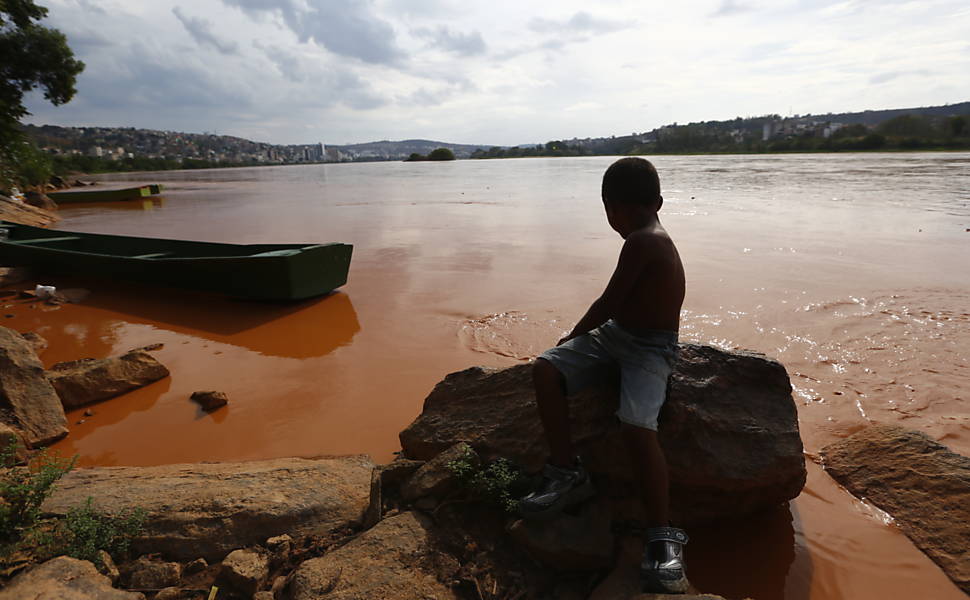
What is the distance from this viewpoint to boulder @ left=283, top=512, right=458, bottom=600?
2.34 metres

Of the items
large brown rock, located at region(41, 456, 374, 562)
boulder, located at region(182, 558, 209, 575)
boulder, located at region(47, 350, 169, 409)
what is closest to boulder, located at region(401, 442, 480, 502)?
large brown rock, located at region(41, 456, 374, 562)

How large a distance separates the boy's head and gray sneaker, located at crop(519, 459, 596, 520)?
1.49m

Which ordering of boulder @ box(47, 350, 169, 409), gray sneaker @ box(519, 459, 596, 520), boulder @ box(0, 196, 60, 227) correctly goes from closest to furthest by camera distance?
gray sneaker @ box(519, 459, 596, 520) → boulder @ box(47, 350, 169, 409) → boulder @ box(0, 196, 60, 227)

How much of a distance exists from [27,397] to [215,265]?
13.2 feet

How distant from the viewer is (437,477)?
9.81 feet

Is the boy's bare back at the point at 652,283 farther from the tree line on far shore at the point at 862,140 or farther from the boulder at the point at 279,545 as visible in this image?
the tree line on far shore at the point at 862,140

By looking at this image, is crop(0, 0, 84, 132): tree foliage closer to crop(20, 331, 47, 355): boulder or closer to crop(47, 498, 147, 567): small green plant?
crop(20, 331, 47, 355): boulder

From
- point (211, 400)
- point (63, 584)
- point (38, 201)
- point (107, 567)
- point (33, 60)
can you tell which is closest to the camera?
point (63, 584)

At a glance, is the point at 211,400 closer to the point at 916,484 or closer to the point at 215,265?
the point at 215,265

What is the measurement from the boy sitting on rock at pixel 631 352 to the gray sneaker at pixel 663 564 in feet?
0.07

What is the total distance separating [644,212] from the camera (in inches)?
104

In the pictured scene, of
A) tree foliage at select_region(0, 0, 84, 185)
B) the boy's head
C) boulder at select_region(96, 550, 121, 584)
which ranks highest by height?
tree foliage at select_region(0, 0, 84, 185)

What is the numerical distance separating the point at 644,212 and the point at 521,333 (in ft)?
14.5

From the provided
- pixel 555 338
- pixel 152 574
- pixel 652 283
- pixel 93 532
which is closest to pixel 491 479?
pixel 652 283
